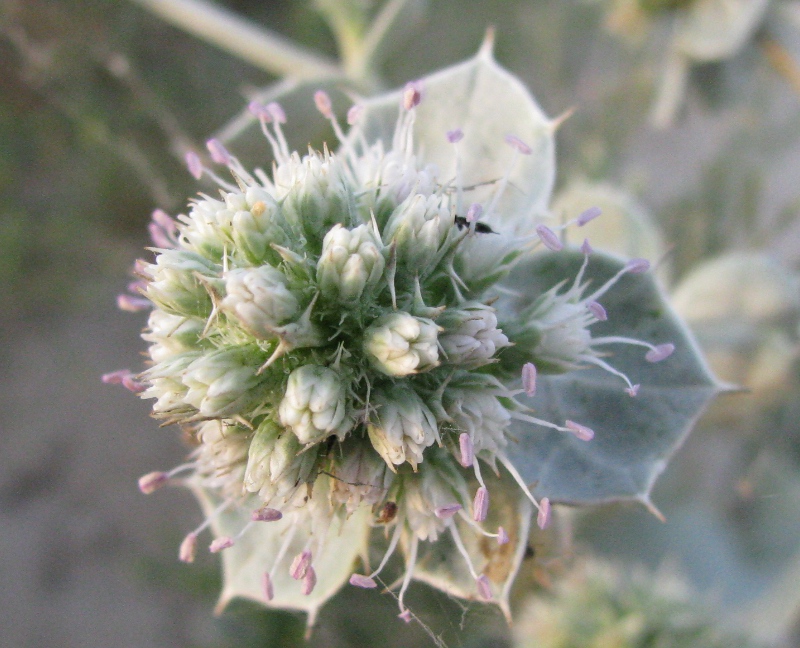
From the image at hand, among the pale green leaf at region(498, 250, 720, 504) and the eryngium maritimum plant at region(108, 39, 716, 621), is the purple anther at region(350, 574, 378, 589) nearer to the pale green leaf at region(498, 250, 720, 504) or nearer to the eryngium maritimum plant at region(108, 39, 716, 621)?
the eryngium maritimum plant at region(108, 39, 716, 621)

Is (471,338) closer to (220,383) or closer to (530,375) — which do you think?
(530,375)

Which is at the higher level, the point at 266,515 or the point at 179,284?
the point at 179,284

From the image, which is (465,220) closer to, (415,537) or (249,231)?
(249,231)

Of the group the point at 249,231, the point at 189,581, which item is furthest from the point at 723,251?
the point at 189,581

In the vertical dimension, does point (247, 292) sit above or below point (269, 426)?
above

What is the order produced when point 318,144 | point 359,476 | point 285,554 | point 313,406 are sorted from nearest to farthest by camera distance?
point 313,406 < point 359,476 < point 285,554 < point 318,144

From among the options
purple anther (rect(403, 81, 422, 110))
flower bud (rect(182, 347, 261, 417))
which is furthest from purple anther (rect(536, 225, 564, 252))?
flower bud (rect(182, 347, 261, 417))

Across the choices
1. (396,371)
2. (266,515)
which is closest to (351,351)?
(396,371)
